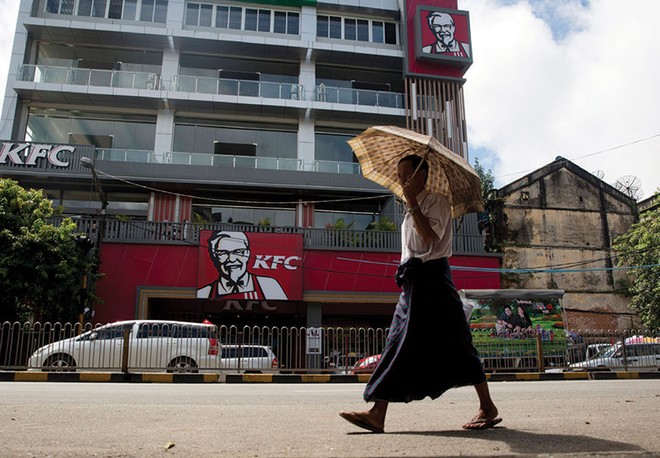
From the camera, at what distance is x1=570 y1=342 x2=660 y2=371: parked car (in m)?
15.8

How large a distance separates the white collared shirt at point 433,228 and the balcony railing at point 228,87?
75.3 ft

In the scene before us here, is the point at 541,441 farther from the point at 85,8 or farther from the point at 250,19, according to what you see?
the point at 85,8

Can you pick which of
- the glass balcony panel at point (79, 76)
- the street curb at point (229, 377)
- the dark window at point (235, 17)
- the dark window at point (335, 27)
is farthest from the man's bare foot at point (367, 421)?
the dark window at point (335, 27)

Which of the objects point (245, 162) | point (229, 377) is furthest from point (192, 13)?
point (229, 377)

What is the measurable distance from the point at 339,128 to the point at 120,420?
24.4 metres

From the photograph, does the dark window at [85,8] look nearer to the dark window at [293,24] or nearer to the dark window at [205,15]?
the dark window at [205,15]

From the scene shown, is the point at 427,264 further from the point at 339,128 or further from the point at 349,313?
the point at 339,128

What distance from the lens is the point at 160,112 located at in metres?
25.7

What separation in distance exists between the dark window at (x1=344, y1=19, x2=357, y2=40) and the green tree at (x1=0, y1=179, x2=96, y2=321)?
1652 centimetres

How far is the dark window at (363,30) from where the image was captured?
28.4 meters

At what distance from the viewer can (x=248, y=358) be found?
14367 millimetres

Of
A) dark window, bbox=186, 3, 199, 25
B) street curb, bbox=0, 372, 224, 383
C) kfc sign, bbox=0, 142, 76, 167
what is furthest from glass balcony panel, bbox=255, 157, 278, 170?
street curb, bbox=0, 372, 224, 383

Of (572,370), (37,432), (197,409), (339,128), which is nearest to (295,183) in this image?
(339,128)

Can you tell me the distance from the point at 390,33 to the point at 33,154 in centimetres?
1747
